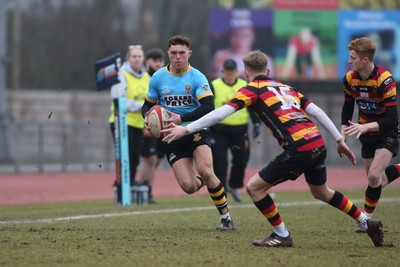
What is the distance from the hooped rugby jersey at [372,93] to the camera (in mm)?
9906

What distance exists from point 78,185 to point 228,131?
25.4 ft

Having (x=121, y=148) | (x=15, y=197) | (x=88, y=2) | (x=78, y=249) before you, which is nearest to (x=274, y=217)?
(x=78, y=249)

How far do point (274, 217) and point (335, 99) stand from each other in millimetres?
25712

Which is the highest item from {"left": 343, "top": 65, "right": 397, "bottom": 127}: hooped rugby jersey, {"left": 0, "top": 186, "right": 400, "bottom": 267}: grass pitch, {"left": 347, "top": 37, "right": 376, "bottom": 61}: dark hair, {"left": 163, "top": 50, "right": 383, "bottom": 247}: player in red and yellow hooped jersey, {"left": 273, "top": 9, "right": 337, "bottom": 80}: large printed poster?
{"left": 273, "top": 9, "right": 337, "bottom": 80}: large printed poster

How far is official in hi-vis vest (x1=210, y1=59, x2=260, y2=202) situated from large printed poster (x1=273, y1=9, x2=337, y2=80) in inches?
523

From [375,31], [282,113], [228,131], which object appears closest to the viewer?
[282,113]

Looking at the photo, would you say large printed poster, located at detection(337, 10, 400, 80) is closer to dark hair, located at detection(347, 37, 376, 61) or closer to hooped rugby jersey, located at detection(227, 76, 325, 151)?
dark hair, located at detection(347, 37, 376, 61)

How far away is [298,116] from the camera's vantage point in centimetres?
871

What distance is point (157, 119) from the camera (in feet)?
31.1

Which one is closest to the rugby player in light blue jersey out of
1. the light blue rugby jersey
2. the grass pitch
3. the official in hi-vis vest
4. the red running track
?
the light blue rugby jersey

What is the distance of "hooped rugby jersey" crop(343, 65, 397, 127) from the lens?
9.91 meters

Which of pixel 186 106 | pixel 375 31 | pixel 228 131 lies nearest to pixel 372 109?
pixel 186 106

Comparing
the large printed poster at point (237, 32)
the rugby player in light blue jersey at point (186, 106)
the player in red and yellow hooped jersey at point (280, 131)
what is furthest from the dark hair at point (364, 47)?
the large printed poster at point (237, 32)

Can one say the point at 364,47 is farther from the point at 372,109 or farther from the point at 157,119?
A: the point at 157,119
